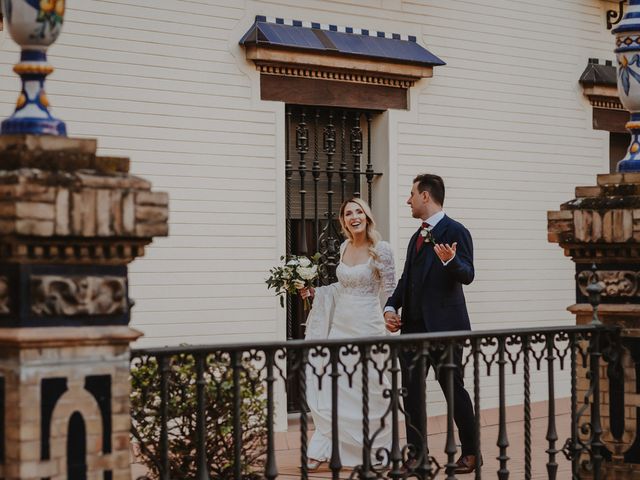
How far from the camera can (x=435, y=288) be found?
8453mm

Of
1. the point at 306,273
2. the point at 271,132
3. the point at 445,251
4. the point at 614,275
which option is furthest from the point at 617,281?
the point at 271,132

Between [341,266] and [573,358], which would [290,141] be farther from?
[573,358]

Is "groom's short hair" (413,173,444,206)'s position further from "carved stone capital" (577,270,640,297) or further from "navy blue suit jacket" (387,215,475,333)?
"carved stone capital" (577,270,640,297)

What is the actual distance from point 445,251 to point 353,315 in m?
1.25

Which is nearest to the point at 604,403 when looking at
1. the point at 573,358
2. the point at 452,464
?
the point at 573,358

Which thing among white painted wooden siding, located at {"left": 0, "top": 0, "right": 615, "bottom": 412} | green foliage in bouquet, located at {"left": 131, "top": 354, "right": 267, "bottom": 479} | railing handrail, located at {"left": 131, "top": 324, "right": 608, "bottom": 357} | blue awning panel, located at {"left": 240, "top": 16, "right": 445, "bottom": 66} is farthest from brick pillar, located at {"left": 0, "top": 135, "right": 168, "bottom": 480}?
blue awning panel, located at {"left": 240, "top": 16, "right": 445, "bottom": 66}

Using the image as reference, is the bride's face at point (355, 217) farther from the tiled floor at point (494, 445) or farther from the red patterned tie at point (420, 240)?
the tiled floor at point (494, 445)

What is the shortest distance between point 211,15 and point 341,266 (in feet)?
7.90

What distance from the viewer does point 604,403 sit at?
7008 millimetres

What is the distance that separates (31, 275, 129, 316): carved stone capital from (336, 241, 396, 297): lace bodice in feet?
14.4

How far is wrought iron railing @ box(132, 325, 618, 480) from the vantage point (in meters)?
5.24

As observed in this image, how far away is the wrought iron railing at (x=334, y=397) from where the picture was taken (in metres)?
5.24

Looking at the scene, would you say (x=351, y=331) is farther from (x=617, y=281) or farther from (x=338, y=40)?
(x=338, y=40)

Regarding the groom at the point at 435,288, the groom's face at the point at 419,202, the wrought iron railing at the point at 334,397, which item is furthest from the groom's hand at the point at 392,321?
the wrought iron railing at the point at 334,397
